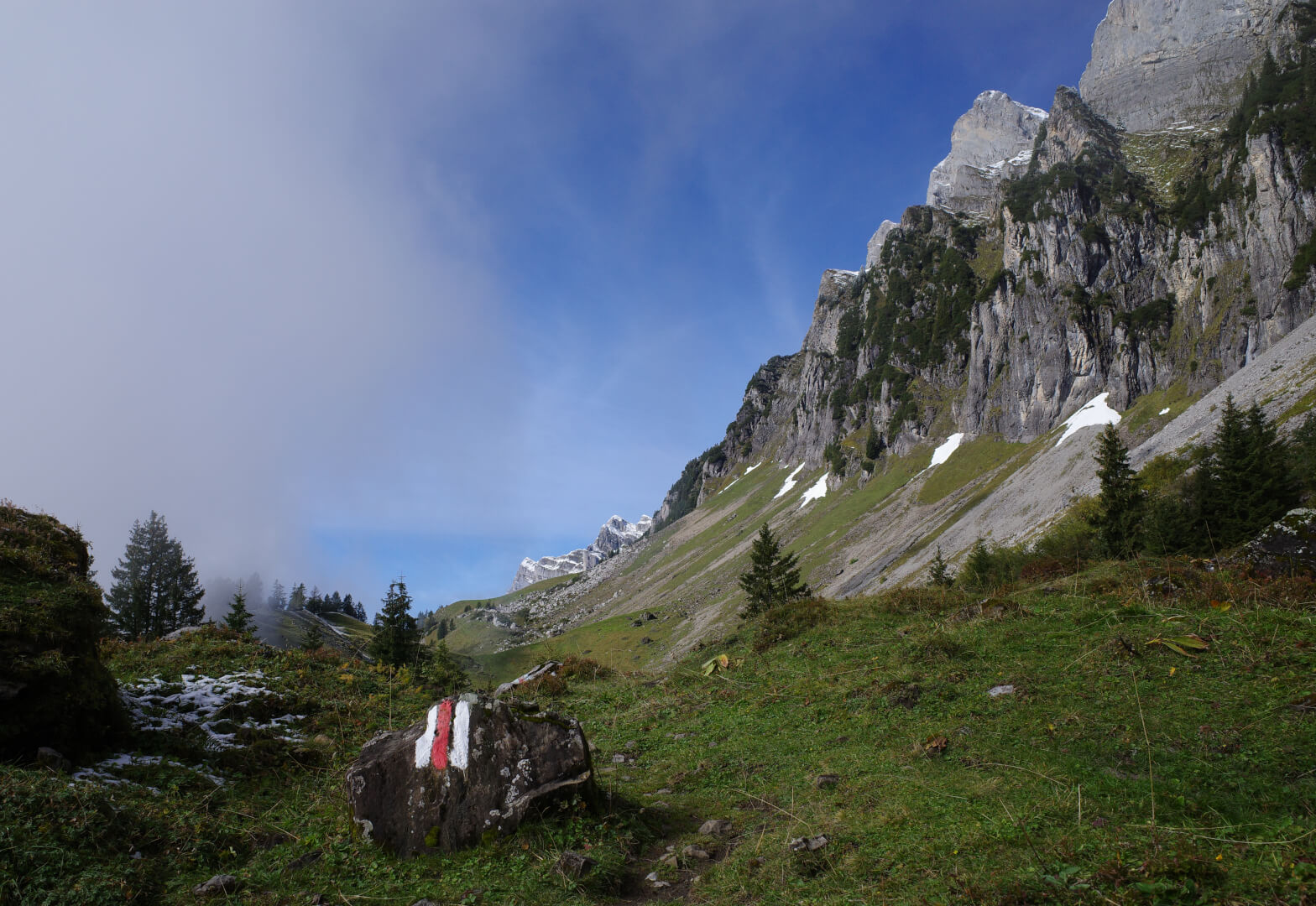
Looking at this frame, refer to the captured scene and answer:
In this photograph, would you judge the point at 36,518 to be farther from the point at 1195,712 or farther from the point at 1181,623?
the point at 1181,623

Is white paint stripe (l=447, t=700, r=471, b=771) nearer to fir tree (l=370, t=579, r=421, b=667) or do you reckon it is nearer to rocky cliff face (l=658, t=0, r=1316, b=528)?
fir tree (l=370, t=579, r=421, b=667)

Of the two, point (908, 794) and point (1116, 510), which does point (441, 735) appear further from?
point (1116, 510)

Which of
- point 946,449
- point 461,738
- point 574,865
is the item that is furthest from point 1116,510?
point 946,449

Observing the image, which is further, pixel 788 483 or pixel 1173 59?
pixel 788 483

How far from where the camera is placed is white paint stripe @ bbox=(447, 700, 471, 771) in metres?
8.73

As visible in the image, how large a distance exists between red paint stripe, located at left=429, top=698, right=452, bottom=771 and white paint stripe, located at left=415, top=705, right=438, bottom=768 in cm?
4

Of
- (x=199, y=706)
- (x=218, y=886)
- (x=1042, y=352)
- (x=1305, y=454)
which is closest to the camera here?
(x=218, y=886)

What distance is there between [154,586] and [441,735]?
223 feet

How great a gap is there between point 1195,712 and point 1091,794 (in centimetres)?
294

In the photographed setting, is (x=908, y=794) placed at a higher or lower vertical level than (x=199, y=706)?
lower

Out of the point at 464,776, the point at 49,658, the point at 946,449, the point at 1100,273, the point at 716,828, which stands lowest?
the point at 716,828

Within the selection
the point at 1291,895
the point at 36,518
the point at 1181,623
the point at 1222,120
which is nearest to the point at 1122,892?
the point at 1291,895

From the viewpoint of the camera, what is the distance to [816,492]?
489ft

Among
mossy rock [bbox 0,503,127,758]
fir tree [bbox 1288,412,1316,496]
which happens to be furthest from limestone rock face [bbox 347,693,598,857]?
fir tree [bbox 1288,412,1316,496]
